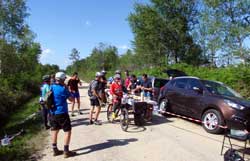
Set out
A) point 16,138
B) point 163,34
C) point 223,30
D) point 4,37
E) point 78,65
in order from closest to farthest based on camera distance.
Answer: point 16,138 < point 223,30 < point 4,37 < point 163,34 < point 78,65

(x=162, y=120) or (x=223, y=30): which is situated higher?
(x=223, y=30)

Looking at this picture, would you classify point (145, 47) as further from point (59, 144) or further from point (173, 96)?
point (59, 144)

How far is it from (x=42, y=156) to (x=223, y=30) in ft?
76.4

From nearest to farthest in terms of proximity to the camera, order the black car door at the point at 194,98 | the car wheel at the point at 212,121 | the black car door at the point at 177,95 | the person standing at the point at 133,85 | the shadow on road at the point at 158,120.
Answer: the car wheel at the point at 212,121 → the black car door at the point at 194,98 → the shadow on road at the point at 158,120 → the black car door at the point at 177,95 → the person standing at the point at 133,85

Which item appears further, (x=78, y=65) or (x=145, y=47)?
(x=78, y=65)

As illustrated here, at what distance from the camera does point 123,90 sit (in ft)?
38.1

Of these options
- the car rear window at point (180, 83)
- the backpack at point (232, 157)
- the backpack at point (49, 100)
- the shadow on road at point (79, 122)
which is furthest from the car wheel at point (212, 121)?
the backpack at point (49, 100)

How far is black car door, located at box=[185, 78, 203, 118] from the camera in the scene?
1111 centimetres

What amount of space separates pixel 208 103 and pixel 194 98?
34.1 inches

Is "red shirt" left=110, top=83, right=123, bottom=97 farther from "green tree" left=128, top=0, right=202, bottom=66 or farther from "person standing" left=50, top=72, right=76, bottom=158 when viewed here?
"green tree" left=128, top=0, right=202, bottom=66

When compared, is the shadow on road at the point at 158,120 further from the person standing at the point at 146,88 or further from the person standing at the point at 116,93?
the person standing at the point at 146,88

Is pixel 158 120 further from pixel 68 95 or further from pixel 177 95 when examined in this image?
pixel 68 95

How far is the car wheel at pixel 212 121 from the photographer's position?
9982mm

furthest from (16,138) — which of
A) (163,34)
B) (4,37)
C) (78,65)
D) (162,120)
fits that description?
(78,65)
